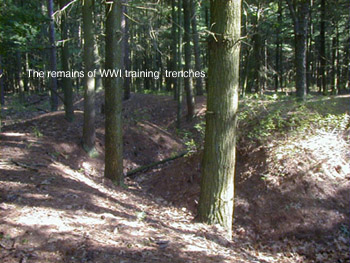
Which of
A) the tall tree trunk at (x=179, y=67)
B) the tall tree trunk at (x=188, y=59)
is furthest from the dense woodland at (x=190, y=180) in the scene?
the tall tree trunk at (x=188, y=59)

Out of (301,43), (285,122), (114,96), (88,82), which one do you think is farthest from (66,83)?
(301,43)

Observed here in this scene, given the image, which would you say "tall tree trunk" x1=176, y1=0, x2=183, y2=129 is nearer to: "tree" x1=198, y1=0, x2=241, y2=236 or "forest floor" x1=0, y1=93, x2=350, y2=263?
"forest floor" x1=0, y1=93, x2=350, y2=263

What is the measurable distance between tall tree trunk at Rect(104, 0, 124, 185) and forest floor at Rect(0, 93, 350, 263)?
0.58m

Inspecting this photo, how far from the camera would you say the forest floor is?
167 inches

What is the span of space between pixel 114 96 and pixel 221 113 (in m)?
3.59

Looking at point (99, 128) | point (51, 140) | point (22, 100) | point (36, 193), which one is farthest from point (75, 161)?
point (22, 100)

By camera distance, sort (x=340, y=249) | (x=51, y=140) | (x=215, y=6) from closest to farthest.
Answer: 1. (x=215, y=6)
2. (x=340, y=249)
3. (x=51, y=140)

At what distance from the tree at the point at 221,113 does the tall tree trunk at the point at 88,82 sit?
214 inches

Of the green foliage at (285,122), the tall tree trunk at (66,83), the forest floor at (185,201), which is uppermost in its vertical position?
the tall tree trunk at (66,83)

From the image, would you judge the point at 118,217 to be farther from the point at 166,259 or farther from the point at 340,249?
the point at 340,249

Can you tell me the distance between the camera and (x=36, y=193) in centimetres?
577

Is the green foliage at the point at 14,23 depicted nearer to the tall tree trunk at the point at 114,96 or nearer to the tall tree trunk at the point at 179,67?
the tall tree trunk at the point at 114,96

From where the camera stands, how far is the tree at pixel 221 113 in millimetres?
5004

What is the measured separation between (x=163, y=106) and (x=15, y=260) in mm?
14923
